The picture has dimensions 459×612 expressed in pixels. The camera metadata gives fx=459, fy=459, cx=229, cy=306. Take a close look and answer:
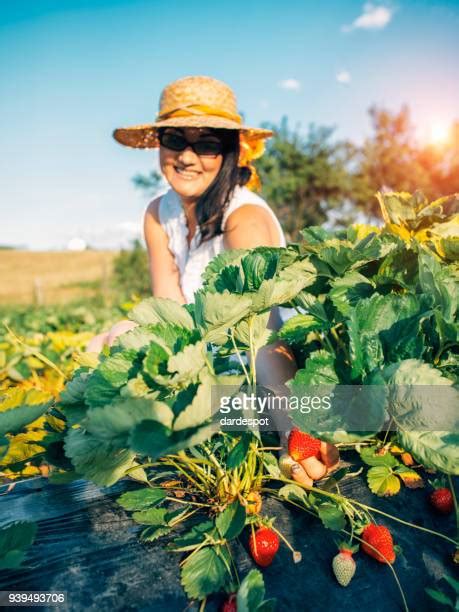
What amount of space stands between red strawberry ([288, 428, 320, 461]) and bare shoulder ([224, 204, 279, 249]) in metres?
0.94

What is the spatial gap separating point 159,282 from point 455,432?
1.96 meters

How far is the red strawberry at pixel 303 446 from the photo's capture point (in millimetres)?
1008

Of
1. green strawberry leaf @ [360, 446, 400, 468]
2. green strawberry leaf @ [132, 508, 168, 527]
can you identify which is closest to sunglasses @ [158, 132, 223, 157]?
green strawberry leaf @ [360, 446, 400, 468]

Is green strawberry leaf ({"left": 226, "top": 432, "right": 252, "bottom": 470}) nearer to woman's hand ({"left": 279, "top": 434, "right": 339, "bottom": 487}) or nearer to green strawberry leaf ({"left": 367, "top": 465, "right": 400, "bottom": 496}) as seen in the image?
woman's hand ({"left": 279, "top": 434, "right": 339, "bottom": 487})

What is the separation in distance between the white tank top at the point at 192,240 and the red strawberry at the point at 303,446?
3.91ft

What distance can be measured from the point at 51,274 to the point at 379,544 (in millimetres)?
28375

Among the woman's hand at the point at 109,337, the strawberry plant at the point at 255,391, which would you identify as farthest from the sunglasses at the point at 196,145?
the strawberry plant at the point at 255,391

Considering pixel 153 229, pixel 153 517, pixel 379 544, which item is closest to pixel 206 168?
pixel 153 229

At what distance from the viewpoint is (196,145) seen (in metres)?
2.04

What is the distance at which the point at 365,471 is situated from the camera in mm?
1105

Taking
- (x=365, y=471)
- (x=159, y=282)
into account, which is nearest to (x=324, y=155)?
(x=159, y=282)

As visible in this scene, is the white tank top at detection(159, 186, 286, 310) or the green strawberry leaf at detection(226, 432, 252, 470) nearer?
the green strawberry leaf at detection(226, 432, 252, 470)

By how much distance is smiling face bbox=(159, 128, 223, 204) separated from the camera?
2.03 m

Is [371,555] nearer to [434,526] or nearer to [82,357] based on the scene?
[434,526]
